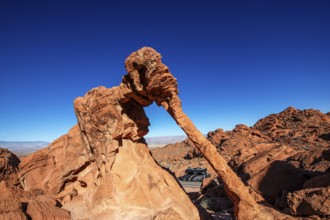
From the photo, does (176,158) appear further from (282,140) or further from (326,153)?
(326,153)

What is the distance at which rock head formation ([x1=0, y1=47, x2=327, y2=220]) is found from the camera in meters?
9.50

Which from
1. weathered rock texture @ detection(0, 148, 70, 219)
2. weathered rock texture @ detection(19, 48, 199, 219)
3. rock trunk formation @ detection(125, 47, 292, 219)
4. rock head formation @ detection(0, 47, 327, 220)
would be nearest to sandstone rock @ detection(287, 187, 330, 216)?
rock head formation @ detection(0, 47, 327, 220)

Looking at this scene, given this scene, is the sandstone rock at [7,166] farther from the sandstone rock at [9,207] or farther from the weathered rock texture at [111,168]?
the sandstone rock at [9,207]

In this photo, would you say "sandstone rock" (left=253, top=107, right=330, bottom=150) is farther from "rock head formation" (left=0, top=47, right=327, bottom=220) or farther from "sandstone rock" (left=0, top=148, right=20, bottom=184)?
"sandstone rock" (left=0, top=148, right=20, bottom=184)

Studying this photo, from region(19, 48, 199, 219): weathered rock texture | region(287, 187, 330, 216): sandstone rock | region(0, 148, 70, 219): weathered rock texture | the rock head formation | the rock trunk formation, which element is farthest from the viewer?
region(19, 48, 199, 219): weathered rock texture

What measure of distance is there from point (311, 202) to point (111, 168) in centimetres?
750

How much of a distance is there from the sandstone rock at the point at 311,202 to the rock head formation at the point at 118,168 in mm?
111

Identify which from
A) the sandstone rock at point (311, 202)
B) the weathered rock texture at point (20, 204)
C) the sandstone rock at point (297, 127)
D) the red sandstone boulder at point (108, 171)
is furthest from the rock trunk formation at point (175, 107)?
the sandstone rock at point (297, 127)

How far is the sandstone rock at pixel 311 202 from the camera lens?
7.36m

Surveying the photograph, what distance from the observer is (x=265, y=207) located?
372 inches

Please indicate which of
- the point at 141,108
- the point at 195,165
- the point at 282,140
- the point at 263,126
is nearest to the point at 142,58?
the point at 141,108

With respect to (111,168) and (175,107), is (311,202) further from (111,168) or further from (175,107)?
(111,168)

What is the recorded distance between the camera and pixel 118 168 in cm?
1089

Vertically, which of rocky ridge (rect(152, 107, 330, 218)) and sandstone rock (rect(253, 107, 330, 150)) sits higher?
sandstone rock (rect(253, 107, 330, 150))
